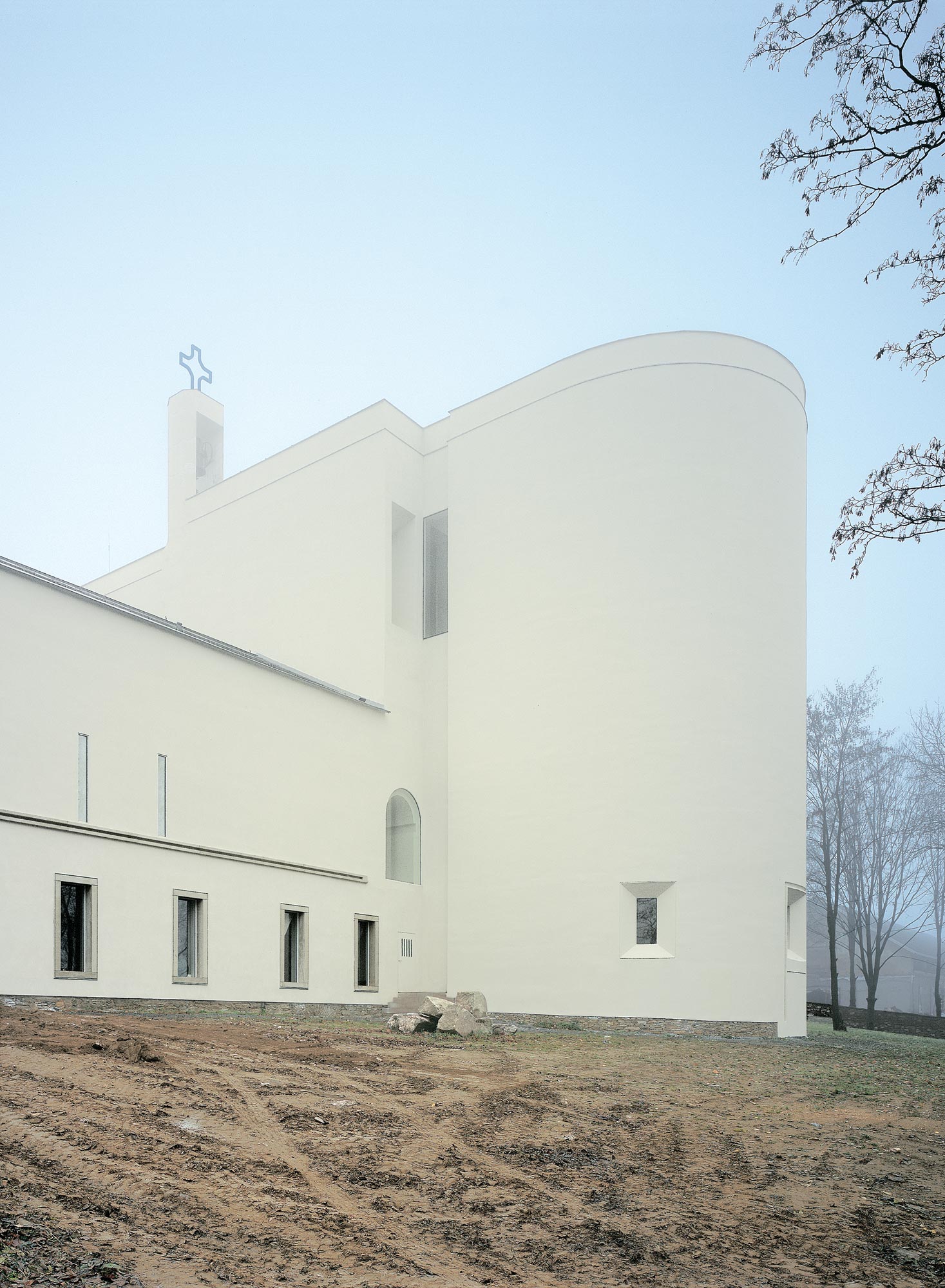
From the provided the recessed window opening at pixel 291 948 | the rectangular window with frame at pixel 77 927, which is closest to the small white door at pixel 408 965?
the recessed window opening at pixel 291 948

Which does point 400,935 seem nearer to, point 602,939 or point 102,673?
point 602,939

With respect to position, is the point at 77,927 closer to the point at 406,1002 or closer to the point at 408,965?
the point at 406,1002

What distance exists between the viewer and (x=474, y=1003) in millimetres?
20062

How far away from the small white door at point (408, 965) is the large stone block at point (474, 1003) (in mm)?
5712

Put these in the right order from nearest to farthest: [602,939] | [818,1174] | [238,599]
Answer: [818,1174]
[602,939]
[238,599]

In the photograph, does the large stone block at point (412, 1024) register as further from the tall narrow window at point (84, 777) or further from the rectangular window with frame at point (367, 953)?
the rectangular window with frame at point (367, 953)

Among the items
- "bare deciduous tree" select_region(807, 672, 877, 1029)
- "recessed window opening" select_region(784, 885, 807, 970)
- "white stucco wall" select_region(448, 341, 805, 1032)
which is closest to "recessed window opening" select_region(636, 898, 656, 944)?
"white stucco wall" select_region(448, 341, 805, 1032)

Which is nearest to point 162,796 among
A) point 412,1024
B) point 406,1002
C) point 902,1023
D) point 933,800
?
point 412,1024

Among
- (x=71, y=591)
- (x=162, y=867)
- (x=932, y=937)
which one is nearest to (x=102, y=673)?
(x=71, y=591)

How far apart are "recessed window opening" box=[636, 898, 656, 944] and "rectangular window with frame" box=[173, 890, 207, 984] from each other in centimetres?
959

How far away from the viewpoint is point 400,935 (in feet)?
85.8

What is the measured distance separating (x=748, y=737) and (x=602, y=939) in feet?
18.4

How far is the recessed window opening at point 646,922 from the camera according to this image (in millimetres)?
23453

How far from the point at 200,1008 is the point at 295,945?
3.61 m
